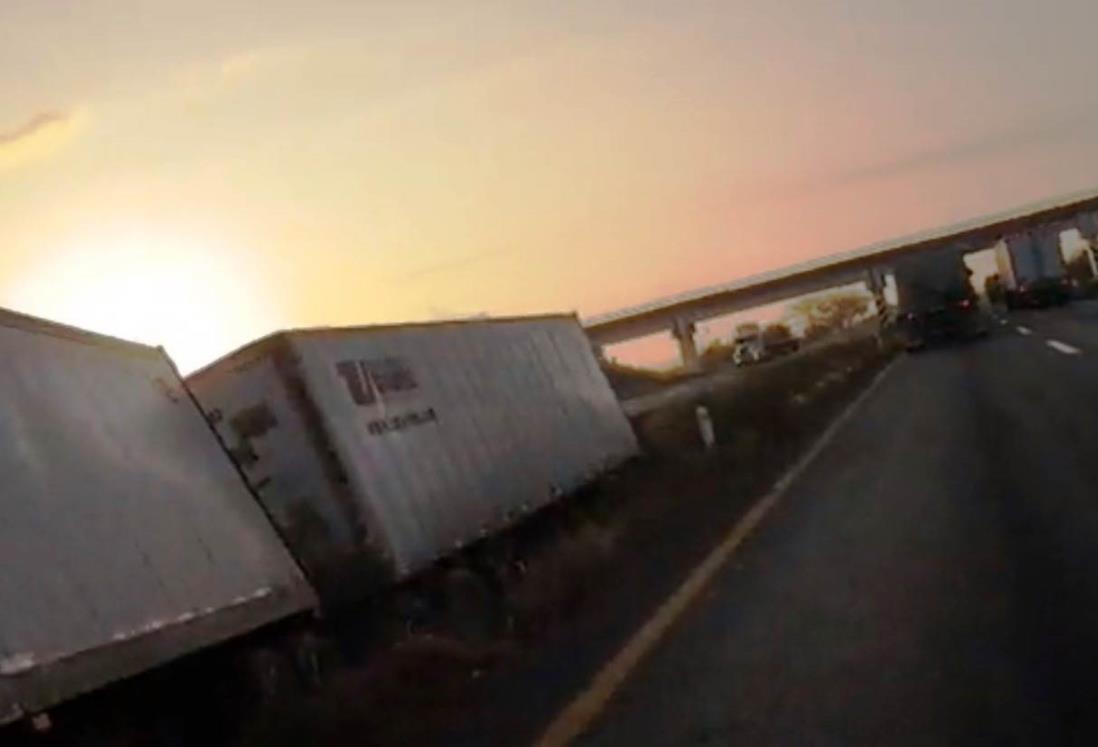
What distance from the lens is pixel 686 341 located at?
490 feet

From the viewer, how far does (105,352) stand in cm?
1170

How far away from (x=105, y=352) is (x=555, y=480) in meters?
10.7

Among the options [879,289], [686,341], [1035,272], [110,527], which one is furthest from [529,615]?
[686,341]

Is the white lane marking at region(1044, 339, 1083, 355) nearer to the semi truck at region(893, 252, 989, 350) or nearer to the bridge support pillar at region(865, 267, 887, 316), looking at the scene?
the semi truck at region(893, 252, 989, 350)

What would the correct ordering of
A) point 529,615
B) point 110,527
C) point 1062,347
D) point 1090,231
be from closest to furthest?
point 110,527, point 529,615, point 1062,347, point 1090,231

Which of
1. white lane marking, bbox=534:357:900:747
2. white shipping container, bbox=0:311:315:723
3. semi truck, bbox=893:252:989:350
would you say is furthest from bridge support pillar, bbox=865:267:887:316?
white shipping container, bbox=0:311:315:723

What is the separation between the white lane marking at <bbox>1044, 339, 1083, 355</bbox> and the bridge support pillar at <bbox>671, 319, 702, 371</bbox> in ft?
309

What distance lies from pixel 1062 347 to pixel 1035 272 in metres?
44.6

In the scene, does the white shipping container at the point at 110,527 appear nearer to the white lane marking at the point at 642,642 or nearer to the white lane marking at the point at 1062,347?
the white lane marking at the point at 642,642

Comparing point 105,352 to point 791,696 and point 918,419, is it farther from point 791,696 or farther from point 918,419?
point 918,419

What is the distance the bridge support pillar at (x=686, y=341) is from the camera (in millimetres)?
145000

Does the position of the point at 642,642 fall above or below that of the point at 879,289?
above

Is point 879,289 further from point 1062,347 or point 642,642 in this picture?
point 642,642

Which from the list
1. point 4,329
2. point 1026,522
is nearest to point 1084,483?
point 1026,522
